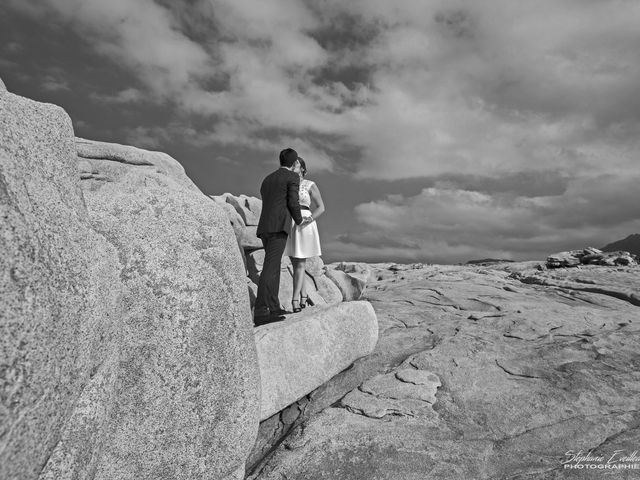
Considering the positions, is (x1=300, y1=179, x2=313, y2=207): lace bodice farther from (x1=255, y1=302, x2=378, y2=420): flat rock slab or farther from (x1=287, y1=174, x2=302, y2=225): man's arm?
(x1=255, y1=302, x2=378, y2=420): flat rock slab

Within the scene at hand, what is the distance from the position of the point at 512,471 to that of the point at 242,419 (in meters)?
→ 2.13

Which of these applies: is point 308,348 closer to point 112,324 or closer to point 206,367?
point 206,367

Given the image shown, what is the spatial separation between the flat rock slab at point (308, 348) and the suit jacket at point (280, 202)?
1.28 meters

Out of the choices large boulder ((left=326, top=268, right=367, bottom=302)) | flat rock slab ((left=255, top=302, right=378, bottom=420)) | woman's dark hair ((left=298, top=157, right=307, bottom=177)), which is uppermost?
woman's dark hair ((left=298, top=157, right=307, bottom=177))

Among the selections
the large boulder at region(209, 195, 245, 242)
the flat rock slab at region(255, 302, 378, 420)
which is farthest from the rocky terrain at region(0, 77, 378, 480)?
the large boulder at region(209, 195, 245, 242)

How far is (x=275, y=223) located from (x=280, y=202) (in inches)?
12.0

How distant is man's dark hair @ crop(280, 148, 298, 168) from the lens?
20.8 ft

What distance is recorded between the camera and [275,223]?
598cm

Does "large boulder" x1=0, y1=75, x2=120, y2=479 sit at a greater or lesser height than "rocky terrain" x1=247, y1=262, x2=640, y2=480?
greater

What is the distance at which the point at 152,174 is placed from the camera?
3.14m

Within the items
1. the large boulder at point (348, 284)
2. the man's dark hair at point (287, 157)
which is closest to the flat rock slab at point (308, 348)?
the man's dark hair at point (287, 157)

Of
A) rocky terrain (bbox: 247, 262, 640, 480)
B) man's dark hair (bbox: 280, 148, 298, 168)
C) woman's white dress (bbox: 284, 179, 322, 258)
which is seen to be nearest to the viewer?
rocky terrain (bbox: 247, 262, 640, 480)

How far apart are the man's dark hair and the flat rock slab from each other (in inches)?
86.5

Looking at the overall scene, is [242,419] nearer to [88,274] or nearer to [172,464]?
[172,464]
